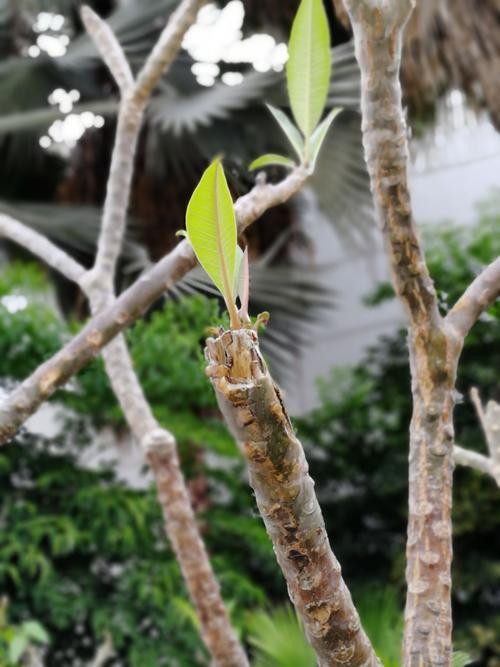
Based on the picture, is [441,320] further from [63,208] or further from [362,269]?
[362,269]

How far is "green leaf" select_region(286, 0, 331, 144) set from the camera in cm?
78

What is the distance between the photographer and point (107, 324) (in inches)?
31.8

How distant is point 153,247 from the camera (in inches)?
78.7

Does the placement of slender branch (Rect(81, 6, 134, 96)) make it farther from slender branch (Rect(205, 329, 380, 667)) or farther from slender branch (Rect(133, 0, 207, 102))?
slender branch (Rect(205, 329, 380, 667))

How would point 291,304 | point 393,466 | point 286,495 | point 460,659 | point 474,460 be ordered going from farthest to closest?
point 393,466 → point 291,304 → point 474,460 → point 460,659 → point 286,495

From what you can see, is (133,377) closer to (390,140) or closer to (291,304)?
(390,140)

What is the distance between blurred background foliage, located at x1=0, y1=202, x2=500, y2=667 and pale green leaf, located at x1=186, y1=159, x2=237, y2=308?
121 cm

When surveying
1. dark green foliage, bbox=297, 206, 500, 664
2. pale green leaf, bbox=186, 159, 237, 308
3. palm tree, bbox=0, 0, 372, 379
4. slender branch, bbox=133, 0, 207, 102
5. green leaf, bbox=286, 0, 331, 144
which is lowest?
pale green leaf, bbox=186, 159, 237, 308

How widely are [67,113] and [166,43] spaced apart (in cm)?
139

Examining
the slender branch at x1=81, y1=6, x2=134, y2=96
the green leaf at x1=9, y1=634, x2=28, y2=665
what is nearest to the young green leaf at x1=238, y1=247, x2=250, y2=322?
the slender branch at x1=81, y1=6, x2=134, y2=96

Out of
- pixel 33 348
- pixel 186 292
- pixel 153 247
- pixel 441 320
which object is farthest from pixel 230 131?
pixel 441 320

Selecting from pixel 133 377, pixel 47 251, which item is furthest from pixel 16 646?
pixel 47 251

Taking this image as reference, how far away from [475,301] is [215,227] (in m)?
0.29

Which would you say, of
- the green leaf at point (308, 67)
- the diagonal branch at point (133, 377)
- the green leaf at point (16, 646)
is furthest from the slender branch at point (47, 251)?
the green leaf at point (16, 646)
